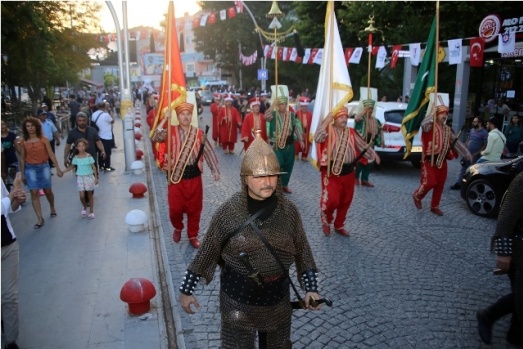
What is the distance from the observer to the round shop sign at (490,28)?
44.5 feet

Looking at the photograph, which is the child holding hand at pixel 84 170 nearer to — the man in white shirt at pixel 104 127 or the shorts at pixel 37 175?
the shorts at pixel 37 175

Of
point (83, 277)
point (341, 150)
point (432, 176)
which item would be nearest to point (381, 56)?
point (432, 176)

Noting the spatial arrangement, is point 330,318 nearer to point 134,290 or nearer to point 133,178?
point 134,290

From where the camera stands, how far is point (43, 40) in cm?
1828

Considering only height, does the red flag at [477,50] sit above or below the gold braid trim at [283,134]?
above

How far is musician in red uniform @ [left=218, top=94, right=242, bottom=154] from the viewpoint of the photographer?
15586 millimetres

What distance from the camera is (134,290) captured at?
4.78 metres

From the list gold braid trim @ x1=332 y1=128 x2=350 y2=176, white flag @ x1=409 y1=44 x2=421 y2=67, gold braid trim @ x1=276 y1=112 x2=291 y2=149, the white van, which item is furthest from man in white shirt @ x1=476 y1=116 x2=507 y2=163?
white flag @ x1=409 y1=44 x2=421 y2=67

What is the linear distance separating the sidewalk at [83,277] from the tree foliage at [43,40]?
29.4ft

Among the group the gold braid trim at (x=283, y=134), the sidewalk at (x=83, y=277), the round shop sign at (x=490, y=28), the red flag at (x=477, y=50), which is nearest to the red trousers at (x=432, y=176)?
the gold braid trim at (x=283, y=134)

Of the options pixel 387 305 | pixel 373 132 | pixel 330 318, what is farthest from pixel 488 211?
pixel 330 318

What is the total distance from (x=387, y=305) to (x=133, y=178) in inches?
329

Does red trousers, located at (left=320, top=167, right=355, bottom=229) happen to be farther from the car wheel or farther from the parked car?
the parked car

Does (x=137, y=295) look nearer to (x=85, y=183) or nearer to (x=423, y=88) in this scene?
(x=85, y=183)
